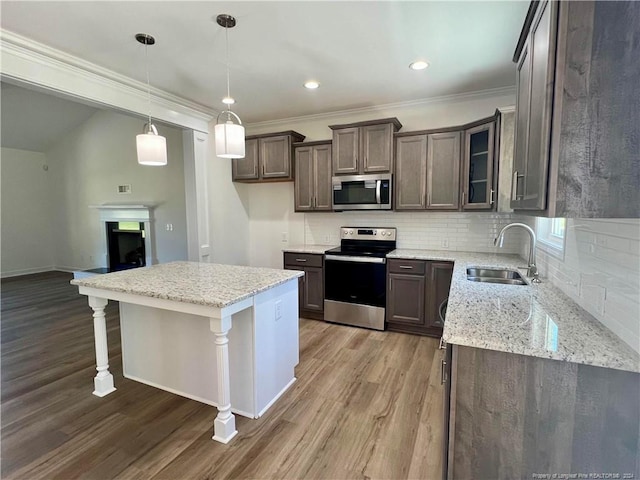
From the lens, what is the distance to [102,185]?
6.46 meters

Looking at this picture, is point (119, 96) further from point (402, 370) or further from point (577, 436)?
point (577, 436)

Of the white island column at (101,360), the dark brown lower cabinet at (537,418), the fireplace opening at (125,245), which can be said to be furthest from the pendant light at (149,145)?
the fireplace opening at (125,245)

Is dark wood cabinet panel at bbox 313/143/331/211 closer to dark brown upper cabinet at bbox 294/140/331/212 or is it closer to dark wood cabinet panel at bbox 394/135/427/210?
dark brown upper cabinet at bbox 294/140/331/212

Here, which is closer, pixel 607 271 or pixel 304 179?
pixel 607 271

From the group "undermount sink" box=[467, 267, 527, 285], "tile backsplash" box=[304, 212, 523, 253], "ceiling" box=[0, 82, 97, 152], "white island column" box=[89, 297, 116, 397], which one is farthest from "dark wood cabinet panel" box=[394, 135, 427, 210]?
"ceiling" box=[0, 82, 97, 152]

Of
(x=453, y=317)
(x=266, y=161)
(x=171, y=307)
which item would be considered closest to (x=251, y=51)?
(x=266, y=161)

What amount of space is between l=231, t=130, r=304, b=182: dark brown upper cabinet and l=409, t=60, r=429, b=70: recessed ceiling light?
180cm

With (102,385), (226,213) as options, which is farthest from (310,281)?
(102,385)

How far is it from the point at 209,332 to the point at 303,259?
1.86 metres

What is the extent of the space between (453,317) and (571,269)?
2.84ft

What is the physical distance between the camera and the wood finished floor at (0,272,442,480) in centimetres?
169

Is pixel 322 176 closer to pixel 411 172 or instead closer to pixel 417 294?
pixel 411 172

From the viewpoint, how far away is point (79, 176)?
677cm

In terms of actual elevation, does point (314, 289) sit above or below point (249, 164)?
below
